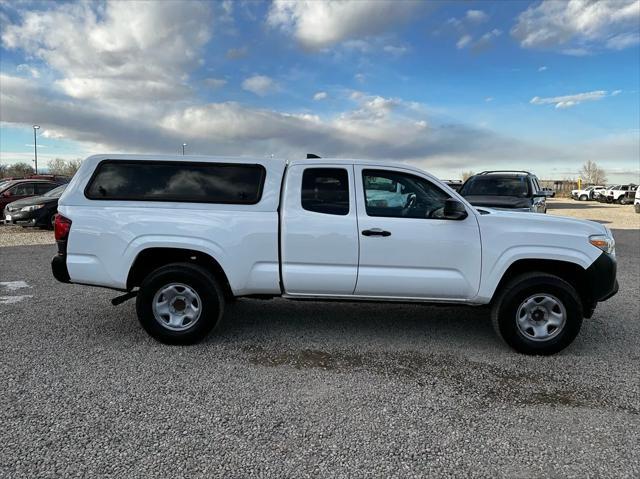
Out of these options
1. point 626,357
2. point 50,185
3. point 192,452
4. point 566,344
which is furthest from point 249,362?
point 50,185

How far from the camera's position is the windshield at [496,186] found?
10414 millimetres

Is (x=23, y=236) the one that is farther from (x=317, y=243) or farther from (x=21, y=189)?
(x=317, y=243)

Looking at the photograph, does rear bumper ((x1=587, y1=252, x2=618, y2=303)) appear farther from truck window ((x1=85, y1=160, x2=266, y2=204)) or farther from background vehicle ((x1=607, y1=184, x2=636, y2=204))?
background vehicle ((x1=607, y1=184, x2=636, y2=204))

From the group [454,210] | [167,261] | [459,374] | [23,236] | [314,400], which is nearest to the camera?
[314,400]

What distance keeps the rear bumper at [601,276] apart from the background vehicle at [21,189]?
17.6m

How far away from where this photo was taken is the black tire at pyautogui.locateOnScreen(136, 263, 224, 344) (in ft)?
14.4

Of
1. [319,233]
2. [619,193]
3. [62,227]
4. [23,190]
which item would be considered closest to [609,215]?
[619,193]

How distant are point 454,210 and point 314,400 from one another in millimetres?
2169

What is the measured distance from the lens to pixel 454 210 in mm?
4273

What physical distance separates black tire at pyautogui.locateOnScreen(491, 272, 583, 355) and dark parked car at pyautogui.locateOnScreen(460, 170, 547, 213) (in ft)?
17.6

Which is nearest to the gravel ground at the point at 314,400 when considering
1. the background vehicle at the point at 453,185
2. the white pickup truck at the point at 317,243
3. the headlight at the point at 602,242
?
the white pickup truck at the point at 317,243

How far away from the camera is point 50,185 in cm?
1650

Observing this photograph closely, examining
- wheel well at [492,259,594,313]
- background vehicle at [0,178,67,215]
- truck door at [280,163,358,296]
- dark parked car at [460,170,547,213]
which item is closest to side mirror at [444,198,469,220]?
wheel well at [492,259,594,313]

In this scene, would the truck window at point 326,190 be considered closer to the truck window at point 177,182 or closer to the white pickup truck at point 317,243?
the white pickup truck at point 317,243
